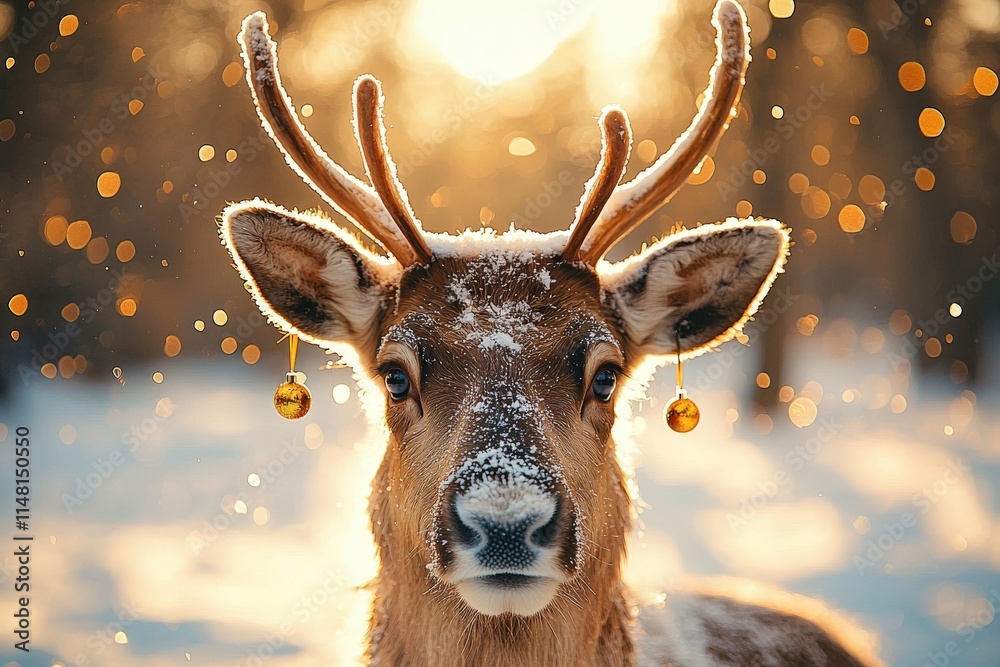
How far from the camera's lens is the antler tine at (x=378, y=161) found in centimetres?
354

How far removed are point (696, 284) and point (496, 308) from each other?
Answer: 873 mm

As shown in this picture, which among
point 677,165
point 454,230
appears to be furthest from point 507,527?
point 454,230

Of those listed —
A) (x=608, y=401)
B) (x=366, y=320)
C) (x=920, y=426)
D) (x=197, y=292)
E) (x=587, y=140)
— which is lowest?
(x=608, y=401)

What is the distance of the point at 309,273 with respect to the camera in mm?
3678

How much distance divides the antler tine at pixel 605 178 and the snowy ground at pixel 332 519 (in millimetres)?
967

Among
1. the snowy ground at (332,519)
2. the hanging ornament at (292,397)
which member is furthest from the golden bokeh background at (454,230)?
the hanging ornament at (292,397)

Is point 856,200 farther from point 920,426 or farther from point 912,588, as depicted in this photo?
point 912,588

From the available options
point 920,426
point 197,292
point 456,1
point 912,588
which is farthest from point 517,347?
point 197,292

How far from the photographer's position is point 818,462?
14.8 m

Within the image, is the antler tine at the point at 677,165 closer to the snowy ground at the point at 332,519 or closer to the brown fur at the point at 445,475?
the brown fur at the point at 445,475

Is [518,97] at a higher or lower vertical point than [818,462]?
higher

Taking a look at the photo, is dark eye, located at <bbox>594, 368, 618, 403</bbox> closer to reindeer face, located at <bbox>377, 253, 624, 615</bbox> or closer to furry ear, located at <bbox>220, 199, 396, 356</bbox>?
reindeer face, located at <bbox>377, 253, 624, 615</bbox>

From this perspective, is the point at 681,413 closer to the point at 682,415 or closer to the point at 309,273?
the point at 682,415

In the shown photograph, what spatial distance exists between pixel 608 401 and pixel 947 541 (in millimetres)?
9214
